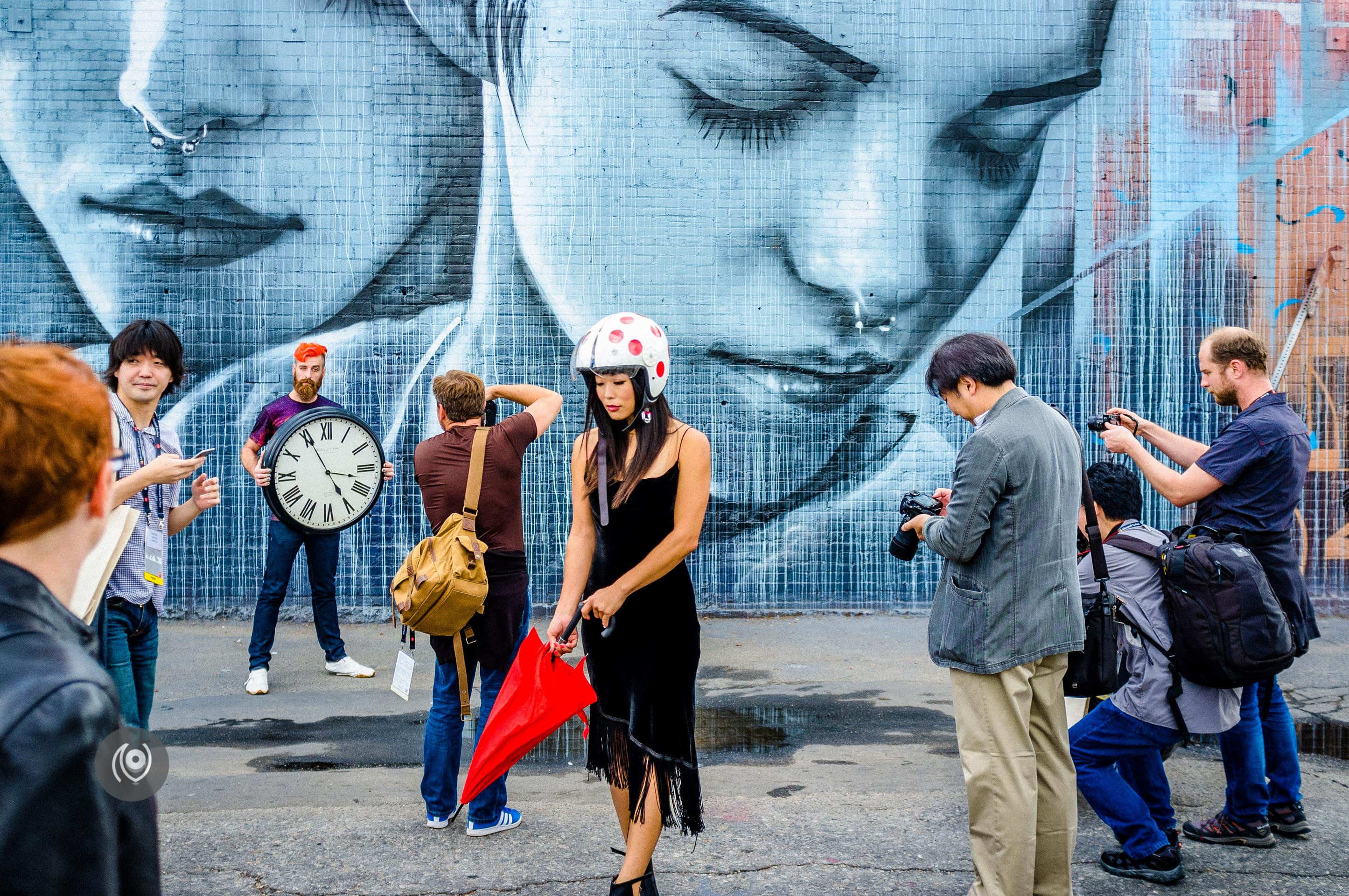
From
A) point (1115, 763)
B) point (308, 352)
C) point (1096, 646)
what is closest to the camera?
point (1096, 646)

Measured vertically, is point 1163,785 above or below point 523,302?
below

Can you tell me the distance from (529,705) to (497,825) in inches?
42.8

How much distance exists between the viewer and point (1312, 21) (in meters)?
8.39

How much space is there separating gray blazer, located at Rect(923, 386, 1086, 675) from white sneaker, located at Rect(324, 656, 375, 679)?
424 centimetres

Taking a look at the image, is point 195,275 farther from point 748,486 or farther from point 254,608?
point 748,486

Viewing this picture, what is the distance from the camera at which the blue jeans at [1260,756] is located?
407 centimetres

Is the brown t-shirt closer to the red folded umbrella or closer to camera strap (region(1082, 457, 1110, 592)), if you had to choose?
the red folded umbrella

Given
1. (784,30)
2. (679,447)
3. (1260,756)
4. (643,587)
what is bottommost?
(1260,756)

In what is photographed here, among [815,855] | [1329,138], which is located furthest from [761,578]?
[1329,138]

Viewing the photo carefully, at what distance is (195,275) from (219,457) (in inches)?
53.2

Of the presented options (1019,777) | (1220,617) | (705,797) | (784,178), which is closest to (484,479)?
(705,797)

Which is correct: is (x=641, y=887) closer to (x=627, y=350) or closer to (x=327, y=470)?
(x=627, y=350)

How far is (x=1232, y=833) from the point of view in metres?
4.11

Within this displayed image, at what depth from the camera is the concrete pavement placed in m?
3.79
